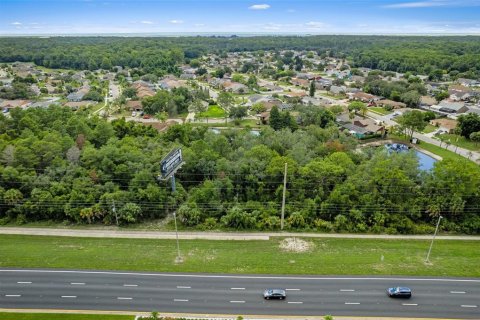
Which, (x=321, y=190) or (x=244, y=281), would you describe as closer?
(x=244, y=281)

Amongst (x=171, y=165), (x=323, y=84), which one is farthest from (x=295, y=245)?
(x=323, y=84)

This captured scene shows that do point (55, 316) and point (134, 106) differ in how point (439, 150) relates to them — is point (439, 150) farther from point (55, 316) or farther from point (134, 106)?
point (134, 106)

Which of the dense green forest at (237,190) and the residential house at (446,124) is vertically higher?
the dense green forest at (237,190)

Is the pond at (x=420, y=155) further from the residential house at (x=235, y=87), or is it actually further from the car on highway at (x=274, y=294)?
the residential house at (x=235, y=87)

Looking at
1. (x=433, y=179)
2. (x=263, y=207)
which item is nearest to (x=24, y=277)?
(x=263, y=207)

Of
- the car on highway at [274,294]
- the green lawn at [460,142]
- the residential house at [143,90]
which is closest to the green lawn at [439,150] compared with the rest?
the green lawn at [460,142]

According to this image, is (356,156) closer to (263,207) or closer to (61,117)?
(263,207)
